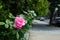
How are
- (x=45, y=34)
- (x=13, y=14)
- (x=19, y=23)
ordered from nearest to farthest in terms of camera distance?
(x=19, y=23), (x=13, y=14), (x=45, y=34)

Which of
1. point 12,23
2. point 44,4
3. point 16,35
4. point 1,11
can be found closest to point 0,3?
point 1,11

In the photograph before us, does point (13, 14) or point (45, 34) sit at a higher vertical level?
point (13, 14)

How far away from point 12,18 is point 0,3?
0.95ft

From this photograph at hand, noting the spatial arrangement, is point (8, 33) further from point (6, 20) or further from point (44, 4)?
point (44, 4)

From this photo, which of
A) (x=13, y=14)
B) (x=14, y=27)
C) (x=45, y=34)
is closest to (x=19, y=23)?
(x=14, y=27)

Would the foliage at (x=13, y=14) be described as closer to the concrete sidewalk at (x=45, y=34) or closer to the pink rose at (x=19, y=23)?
the pink rose at (x=19, y=23)

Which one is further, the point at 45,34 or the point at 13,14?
the point at 45,34

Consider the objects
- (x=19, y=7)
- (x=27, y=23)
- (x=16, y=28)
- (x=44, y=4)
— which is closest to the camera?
(x=16, y=28)

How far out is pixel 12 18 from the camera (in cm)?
300

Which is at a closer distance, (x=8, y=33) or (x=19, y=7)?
(x=8, y=33)

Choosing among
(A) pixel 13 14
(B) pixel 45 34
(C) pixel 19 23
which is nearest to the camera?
(C) pixel 19 23

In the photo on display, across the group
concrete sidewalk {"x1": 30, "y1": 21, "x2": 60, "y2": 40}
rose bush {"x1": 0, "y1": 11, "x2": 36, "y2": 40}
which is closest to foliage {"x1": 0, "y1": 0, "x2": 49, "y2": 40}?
rose bush {"x1": 0, "y1": 11, "x2": 36, "y2": 40}

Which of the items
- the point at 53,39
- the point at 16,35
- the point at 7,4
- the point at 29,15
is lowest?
the point at 53,39

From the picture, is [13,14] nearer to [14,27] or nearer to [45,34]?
[14,27]
